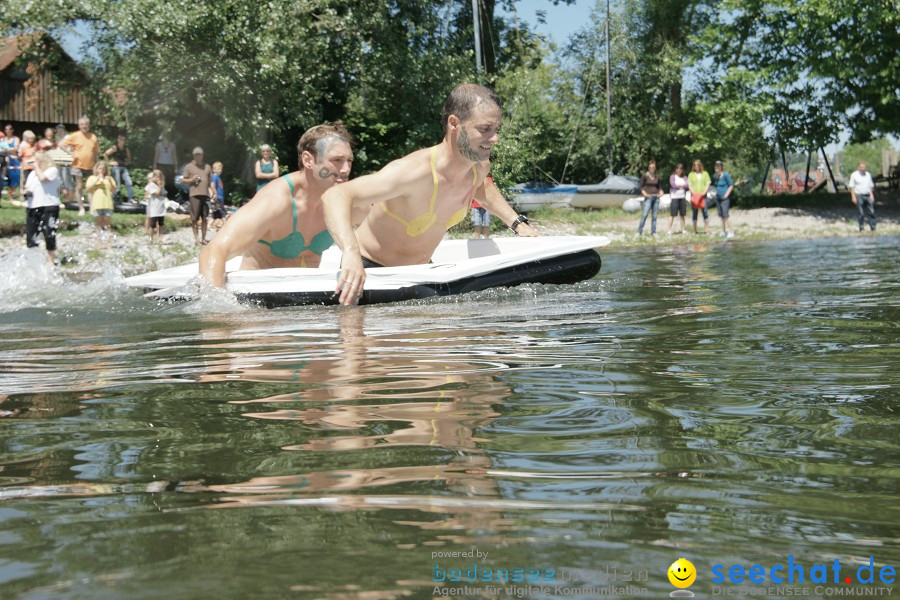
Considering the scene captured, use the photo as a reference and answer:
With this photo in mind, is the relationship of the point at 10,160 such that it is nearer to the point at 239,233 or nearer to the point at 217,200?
the point at 217,200

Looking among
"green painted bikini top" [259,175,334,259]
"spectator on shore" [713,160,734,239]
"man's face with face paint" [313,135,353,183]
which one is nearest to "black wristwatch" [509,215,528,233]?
"green painted bikini top" [259,175,334,259]

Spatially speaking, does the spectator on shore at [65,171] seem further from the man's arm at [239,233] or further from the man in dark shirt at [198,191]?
the man's arm at [239,233]

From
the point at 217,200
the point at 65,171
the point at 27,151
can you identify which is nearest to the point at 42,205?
the point at 27,151

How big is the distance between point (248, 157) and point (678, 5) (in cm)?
1665

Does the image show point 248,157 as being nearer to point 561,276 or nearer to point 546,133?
point 546,133

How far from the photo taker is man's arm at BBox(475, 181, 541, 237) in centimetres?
789

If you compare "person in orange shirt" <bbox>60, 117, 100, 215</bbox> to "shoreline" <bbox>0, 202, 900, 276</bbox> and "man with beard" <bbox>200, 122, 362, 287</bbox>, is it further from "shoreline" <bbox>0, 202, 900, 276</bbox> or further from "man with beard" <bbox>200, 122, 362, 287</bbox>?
"man with beard" <bbox>200, 122, 362, 287</bbox>

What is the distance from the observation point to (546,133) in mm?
34156

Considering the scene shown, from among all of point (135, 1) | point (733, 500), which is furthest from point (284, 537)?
point (135, 1)

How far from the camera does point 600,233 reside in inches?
828

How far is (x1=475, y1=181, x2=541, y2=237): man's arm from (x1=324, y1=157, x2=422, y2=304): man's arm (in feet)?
3.62

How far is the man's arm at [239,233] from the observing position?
6804 millimetres

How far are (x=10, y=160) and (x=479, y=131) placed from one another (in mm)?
17642

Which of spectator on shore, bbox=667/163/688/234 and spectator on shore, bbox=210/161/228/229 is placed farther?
spectator on shore, bbox=667/163/688/234
